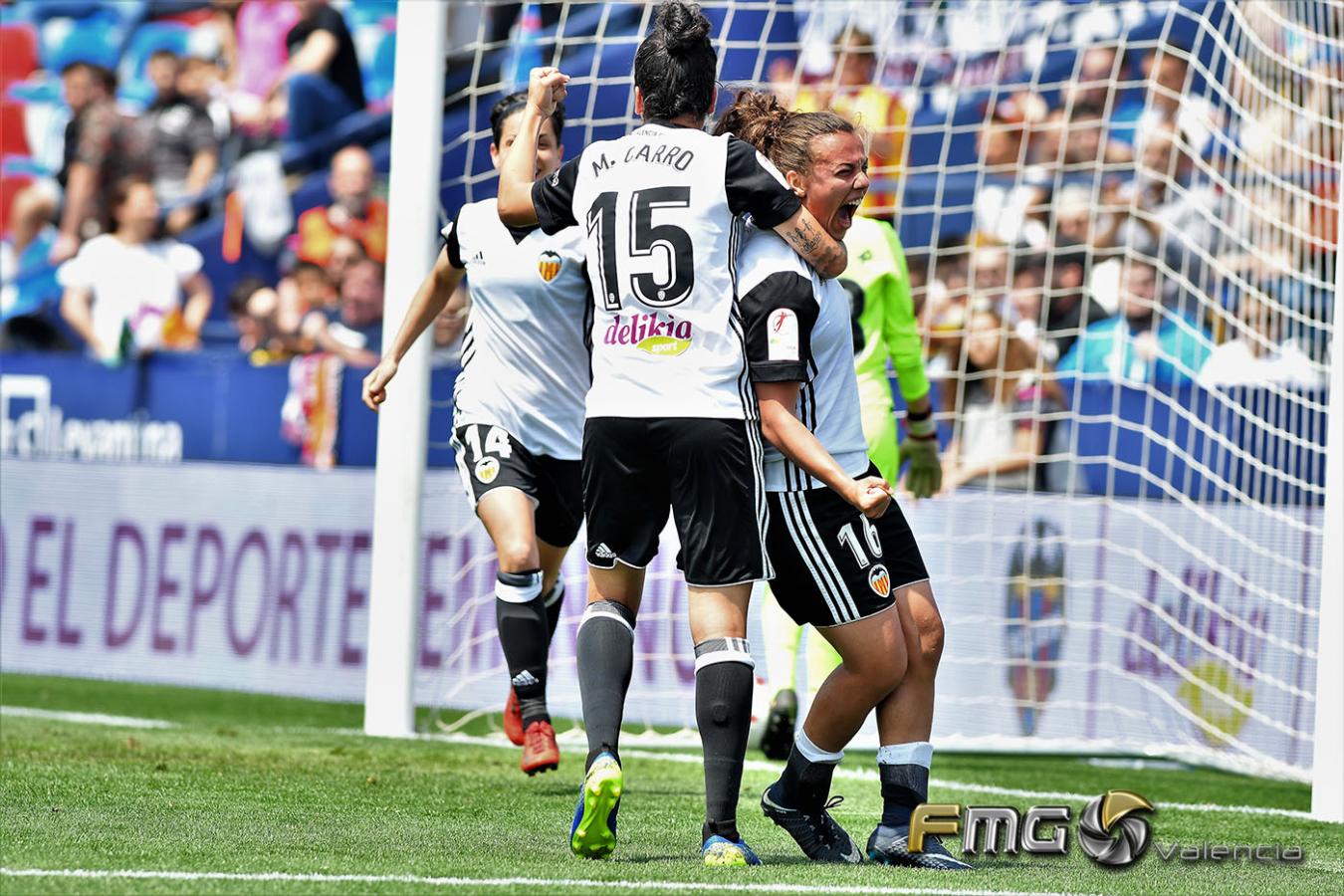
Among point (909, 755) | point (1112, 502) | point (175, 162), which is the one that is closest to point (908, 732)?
point (909, 755)

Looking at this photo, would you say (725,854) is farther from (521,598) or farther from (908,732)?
(521,598)

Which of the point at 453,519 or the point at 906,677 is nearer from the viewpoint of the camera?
the point at 906,677

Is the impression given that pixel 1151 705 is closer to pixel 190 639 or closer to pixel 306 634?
pixel 306 634

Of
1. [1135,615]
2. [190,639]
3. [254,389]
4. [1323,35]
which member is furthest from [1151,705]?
[254,389]

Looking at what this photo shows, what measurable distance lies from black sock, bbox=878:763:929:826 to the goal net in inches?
151

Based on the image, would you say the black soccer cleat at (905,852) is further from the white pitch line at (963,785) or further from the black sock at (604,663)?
the white pitch line at (963,785)

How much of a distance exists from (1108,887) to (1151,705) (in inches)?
180

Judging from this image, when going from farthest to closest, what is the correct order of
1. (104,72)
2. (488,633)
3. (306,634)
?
(104,72), (306,634), (488,633)

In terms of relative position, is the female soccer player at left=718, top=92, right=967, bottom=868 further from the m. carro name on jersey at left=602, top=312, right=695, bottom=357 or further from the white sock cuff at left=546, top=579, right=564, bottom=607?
the white sock cuff at left=546, top=579, right=564, bottom=607

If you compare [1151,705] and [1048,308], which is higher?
[1048,308]

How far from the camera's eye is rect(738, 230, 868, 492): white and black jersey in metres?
4.19

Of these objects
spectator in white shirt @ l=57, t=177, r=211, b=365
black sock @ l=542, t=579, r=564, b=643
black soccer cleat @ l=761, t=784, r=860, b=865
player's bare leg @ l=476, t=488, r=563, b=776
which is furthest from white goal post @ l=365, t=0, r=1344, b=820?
→ spectator in white shirt @ l=57, t=177, r=211, b=365

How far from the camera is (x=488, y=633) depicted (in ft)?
28.5

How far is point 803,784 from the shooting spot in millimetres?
4418
